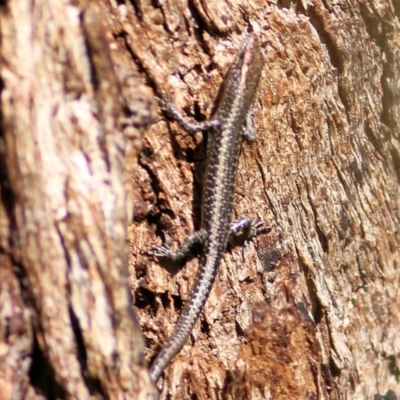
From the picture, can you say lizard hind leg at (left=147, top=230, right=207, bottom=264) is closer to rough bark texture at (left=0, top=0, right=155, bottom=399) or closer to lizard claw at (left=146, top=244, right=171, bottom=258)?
lizard claw at (left=146, top=244, right=171, bottom=258)

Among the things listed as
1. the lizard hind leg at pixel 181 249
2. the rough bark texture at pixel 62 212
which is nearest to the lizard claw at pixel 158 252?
the lizard hind leg at pixel 181 249

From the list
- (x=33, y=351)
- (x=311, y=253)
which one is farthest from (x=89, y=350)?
(x=311, y=253)

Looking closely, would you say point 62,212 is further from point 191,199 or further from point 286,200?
point 286,200

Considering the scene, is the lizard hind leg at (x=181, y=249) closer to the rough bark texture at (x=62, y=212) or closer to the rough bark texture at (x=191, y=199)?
the rough bark texture at (x=191, y=199)

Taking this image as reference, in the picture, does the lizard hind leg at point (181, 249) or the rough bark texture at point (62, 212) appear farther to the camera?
the lizard hind leg at point (181, 249)

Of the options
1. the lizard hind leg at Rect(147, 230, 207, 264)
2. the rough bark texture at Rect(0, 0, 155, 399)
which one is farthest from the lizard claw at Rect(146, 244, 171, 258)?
the rough bark texture at Rect(0, 0, 155, 399)

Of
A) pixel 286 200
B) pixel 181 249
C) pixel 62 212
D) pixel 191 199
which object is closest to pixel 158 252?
pixel 181 249

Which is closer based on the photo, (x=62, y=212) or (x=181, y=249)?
(x=62, y=212)

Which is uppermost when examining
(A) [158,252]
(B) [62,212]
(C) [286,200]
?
(C) [286,200]
